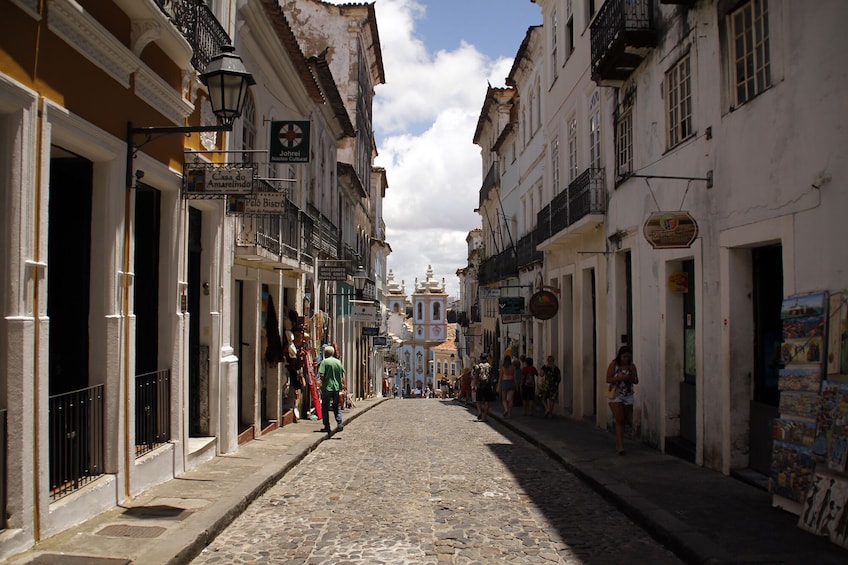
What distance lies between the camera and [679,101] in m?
11.2

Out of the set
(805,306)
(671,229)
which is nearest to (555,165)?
(671,229)

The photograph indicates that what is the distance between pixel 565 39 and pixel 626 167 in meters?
6.03

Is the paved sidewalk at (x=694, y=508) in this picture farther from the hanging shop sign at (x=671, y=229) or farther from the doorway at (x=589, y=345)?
the doorway at (x=589, y=345)

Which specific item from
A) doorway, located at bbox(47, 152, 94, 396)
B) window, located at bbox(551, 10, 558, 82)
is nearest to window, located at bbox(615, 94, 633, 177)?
window, located at bbox(551, 10, 558, 82)

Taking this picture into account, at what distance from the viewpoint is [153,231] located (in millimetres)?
9023

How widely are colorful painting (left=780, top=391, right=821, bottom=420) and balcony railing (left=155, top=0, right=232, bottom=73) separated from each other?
7245mm

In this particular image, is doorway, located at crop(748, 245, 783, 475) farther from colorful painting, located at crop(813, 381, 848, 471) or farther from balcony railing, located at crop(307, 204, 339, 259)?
balcony railing, located at crop(307, 204, 339, 259)

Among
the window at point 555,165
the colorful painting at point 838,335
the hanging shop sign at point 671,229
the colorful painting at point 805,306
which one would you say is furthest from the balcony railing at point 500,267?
the colorful painting at point 838,335

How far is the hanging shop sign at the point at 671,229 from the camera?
9.72 meters

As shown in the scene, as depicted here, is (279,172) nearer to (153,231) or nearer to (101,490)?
(153,231)

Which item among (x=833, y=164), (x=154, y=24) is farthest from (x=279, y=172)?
(x=833, y=164)

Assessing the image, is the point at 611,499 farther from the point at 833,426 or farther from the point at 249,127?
the point at 249,127

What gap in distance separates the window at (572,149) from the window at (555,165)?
4.29 ft

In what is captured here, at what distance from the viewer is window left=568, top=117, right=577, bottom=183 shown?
18.0 m
